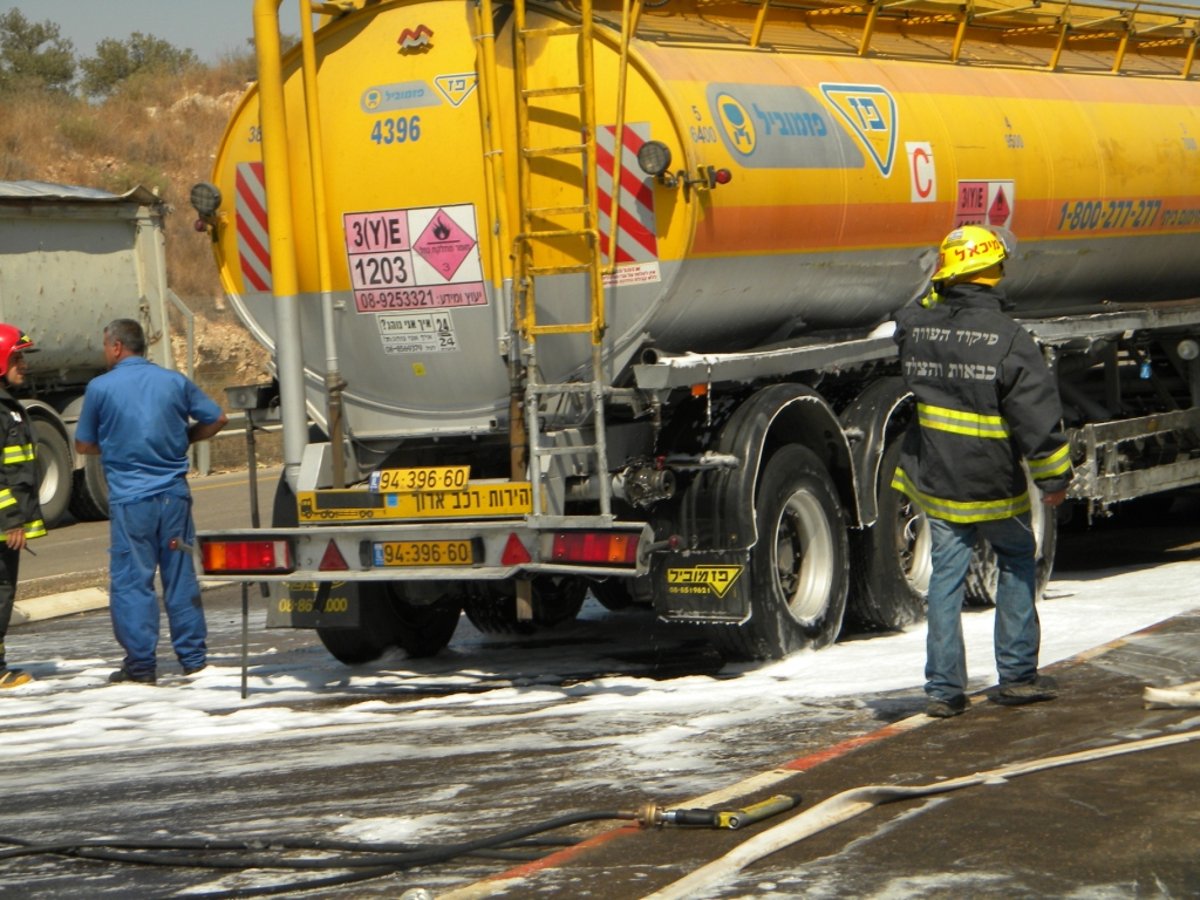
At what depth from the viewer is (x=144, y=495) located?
905cm

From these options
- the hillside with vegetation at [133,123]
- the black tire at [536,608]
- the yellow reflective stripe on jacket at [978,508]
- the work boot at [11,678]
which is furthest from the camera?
the hillside with vegetation at [133,123]

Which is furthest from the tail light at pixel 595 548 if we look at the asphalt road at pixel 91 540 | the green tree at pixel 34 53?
the green tree at pixel 34 53

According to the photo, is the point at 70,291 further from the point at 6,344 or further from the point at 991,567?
the point at 991,567

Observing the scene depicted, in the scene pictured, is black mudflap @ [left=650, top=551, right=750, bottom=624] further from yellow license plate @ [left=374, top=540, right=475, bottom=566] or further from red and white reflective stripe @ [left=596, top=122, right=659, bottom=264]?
red and white reflective stripe @ [left=596, top=122, right=659, bottom=264]

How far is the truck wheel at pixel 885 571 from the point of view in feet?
30.9

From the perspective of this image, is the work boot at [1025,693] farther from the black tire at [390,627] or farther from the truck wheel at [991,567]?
the truck wheel at [991,567]

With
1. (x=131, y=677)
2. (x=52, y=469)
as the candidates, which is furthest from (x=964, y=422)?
(x=52, y=469)

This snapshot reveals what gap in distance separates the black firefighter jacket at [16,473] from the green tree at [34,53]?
3709 cm

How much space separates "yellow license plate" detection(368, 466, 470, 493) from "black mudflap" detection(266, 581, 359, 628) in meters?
0.67

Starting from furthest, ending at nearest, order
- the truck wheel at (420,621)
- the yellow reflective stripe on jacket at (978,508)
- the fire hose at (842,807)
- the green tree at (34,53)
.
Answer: the green tree at (34,53) < the truck wheel at (420,621) < the yellow reflective stripe on jacket at (978,508) < the fire hose at (842,807)

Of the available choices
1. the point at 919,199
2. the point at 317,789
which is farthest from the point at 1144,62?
the point at 317,789

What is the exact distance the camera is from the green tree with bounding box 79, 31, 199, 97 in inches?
1817

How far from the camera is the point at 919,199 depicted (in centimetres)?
943

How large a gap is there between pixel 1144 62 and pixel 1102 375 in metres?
2.09
